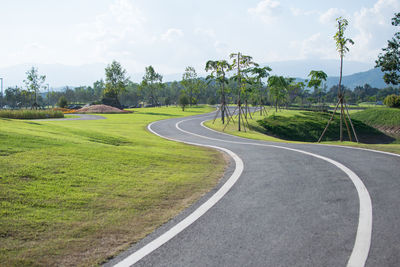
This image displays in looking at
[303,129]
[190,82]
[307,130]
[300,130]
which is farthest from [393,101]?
[190,82]

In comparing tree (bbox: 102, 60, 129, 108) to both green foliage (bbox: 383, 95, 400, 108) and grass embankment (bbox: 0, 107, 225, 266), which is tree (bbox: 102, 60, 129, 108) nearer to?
green foliage (bbox: 383, 95, 400, 108)

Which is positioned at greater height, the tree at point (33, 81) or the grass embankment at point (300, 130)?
the tree at point (33, 81)

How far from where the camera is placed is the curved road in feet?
12.2

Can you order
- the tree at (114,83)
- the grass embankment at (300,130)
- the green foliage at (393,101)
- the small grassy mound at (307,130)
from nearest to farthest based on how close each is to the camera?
the grass embankment at (300,130) → the small grassy mound at (307,130) → the green foliage at (393,101) → the tree at (114,83)

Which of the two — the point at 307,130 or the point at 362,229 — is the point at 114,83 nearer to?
the point at 307,130

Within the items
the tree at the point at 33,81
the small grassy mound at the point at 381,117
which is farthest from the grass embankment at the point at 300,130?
the tree at the point at 33,81

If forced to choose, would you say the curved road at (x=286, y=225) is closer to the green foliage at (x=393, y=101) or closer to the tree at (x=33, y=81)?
the green foliage at (x=393, y=101)

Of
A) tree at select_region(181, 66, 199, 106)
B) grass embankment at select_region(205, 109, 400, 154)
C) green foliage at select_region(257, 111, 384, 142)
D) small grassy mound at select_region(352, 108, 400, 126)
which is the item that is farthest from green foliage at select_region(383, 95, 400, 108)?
tree at select_region(181, 66, 199, 106)

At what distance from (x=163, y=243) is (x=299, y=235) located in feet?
6.42

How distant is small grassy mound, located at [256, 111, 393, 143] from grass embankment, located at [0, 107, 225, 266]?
82.7 feet

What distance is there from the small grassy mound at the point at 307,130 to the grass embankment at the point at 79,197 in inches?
993

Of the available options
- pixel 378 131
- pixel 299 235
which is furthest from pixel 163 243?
pixel 378 131

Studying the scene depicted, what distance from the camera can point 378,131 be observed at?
42.1 meters

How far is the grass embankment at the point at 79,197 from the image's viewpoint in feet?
13.1
